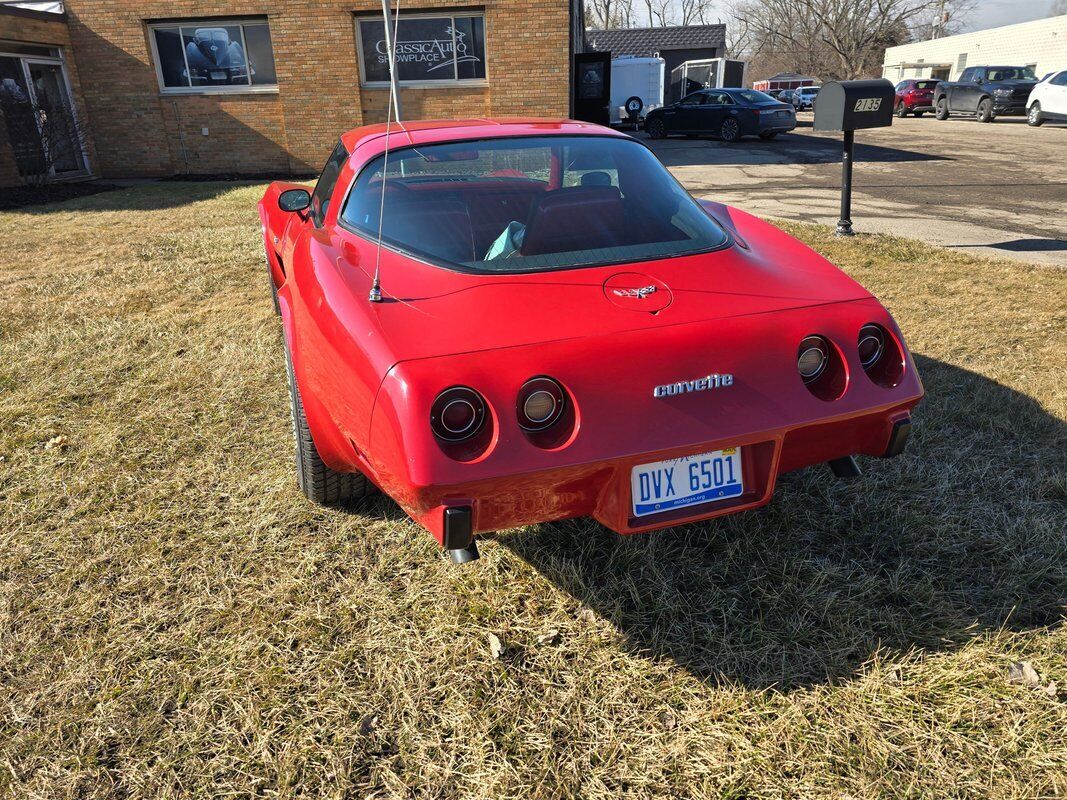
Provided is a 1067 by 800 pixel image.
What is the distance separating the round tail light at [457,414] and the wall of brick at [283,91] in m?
13.2

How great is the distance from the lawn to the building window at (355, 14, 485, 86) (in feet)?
40.3

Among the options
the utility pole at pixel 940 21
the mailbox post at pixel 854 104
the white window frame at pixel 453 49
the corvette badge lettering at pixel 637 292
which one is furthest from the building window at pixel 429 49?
the utility pole at pixel 940 21

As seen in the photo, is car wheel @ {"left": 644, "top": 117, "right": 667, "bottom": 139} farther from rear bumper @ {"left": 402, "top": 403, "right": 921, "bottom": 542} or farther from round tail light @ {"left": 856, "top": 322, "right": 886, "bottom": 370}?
rear bumper @ {"left": 402, "top": 403, "right": 921, "bottom": 542}

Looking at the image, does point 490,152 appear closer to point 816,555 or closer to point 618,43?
point 816,555

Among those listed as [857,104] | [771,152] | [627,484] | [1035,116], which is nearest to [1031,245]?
[857,104]

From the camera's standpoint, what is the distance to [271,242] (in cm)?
436

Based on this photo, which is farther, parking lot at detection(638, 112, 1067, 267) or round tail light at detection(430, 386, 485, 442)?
parking lot at detection(638, 112, 1067, 267)

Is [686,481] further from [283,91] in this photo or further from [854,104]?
[283,91]

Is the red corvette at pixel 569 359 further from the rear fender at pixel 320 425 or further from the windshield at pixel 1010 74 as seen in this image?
the windshield at pixel 1010 74

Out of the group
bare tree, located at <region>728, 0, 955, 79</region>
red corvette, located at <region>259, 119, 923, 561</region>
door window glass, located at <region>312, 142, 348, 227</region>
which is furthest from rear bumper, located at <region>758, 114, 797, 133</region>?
bare tree, located at <region>728, 0, 955, 79</region>

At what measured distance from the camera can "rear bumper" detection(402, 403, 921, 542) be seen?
6.26 ft

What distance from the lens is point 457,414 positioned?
6.31 feet

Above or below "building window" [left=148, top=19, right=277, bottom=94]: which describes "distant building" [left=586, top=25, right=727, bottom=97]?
above

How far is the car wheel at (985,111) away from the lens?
24.9 metres
